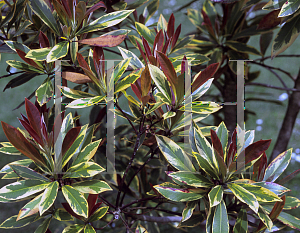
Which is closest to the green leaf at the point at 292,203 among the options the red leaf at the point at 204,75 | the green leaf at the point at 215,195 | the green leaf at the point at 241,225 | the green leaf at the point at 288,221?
the green leaf at the point at 288,221

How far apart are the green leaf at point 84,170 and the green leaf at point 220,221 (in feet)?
0.94

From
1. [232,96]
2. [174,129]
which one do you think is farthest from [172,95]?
[232,96]

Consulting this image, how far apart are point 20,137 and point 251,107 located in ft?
9.74

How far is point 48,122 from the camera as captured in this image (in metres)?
0.89

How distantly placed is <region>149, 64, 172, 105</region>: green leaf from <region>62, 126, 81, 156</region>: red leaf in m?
0.21

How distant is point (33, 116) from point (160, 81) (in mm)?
297

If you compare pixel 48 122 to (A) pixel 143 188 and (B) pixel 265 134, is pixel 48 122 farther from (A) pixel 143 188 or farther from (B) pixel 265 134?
(B) pixel 265 134

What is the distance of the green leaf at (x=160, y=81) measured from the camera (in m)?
0.63

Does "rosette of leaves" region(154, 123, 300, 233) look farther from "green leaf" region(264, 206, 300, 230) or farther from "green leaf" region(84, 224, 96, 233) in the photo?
"green leaf" region(84, 224, 96, 233)

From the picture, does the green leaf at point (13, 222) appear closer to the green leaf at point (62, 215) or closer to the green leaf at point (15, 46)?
the green leaf at point (62, 215)

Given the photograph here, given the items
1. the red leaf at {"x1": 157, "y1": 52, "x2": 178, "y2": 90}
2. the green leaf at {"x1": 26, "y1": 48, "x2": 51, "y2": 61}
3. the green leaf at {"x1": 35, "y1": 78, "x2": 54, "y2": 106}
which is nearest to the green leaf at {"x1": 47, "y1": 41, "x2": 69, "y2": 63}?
the green leaf at {"x1": 26, "y1": 48, "x2": 51, "y2": 61}

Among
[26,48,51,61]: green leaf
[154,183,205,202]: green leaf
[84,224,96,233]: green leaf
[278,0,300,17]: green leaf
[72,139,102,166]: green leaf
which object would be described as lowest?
[84,224,96,233]: green leaf

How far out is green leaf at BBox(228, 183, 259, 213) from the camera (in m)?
0.61

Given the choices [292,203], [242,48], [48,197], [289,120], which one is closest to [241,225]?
[292,203]
